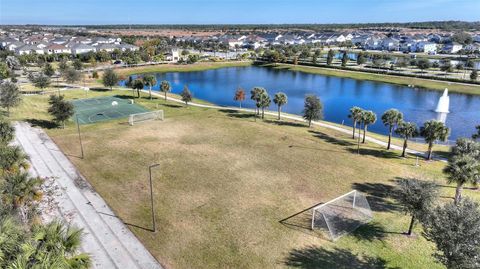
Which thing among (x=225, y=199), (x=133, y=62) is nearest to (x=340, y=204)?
(x=225, y=199)

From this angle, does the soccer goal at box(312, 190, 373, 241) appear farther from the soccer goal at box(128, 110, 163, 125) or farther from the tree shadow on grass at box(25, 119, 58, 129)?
the tree shadow on grass at box(25, 119, 58, 129)

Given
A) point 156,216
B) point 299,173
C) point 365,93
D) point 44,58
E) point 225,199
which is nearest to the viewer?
point 156,216

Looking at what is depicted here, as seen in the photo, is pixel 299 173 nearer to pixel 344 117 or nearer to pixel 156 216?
pixel 156 216

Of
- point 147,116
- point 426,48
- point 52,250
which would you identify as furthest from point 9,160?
A: point 426,48

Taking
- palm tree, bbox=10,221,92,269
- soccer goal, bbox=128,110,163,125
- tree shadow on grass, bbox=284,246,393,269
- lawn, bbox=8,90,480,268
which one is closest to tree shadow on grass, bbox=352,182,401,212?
lawn, bbox=8,90,480,268

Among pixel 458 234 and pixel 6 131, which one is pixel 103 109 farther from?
pixel 458 234
